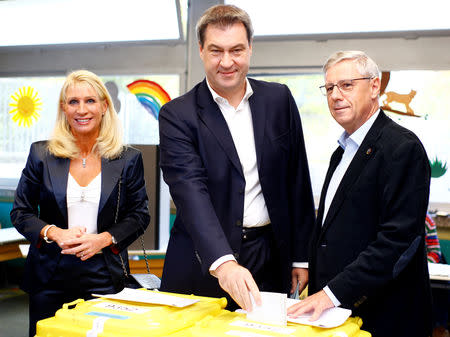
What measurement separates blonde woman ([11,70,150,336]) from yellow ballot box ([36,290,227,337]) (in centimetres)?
78

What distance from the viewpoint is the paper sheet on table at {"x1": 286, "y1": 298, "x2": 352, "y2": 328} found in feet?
4.05

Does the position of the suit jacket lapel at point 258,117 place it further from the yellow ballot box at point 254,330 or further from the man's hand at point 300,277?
the yellow ballot box at point 254,330

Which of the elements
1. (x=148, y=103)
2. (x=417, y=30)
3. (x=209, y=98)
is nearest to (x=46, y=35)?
(x=148, y=103)

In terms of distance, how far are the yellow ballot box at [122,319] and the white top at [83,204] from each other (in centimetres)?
86

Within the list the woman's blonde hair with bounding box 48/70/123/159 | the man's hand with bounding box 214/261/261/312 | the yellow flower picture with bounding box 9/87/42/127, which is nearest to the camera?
the man's hand with bounding box 214/261/261/312

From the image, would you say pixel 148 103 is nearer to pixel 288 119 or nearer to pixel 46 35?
pixel 46 35

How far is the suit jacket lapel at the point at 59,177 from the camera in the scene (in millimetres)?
2217

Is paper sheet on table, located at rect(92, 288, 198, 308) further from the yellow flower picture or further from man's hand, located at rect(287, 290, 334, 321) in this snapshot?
the yellow flower picture

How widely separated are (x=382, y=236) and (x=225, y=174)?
576mm

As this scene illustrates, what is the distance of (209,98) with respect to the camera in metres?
1.91

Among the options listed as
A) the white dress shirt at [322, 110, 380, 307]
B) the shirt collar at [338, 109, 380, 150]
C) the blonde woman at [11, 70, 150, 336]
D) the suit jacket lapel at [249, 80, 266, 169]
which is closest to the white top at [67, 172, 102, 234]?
the blonde woman at [11, 70, 150, 336]

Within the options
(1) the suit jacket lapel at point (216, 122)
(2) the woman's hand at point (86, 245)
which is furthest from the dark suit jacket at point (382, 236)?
(2) the woman's hand at point (86, 245)

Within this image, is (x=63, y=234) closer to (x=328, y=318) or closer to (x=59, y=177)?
(x=59, y=177)

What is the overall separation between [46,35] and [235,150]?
404 centimetres
